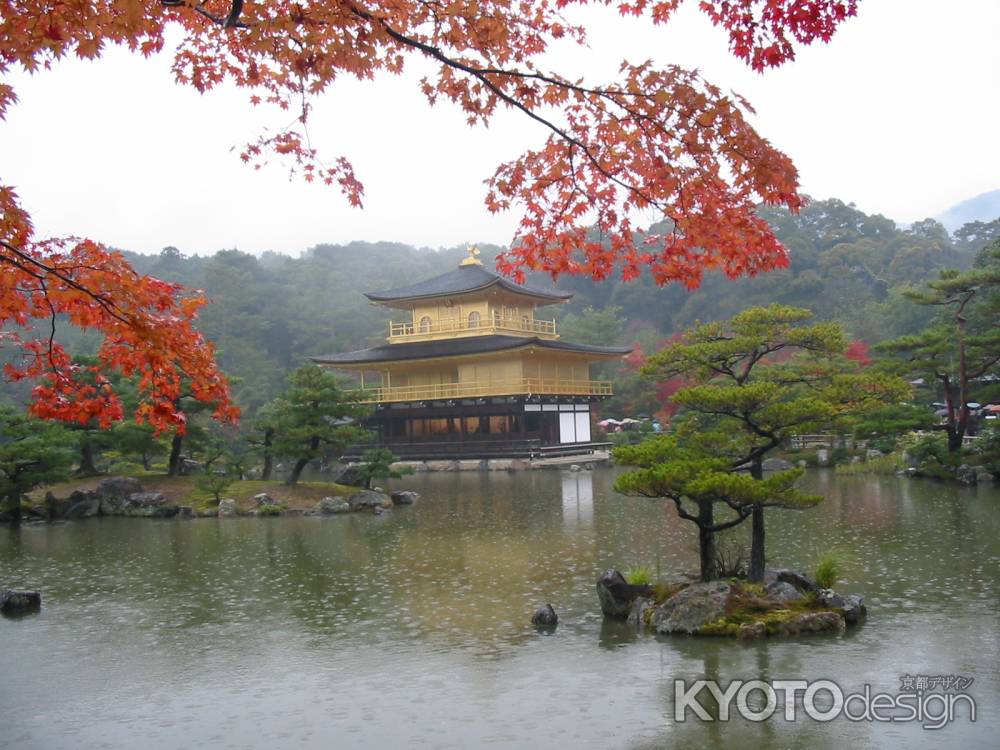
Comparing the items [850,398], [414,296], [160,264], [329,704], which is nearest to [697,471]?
[850,398]

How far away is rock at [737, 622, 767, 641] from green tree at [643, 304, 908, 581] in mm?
1119

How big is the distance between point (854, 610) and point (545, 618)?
102 inches

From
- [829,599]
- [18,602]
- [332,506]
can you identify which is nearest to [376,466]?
[332,506]

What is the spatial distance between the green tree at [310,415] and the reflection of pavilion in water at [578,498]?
16.8 ft

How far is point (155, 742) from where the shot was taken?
5082 millimetres

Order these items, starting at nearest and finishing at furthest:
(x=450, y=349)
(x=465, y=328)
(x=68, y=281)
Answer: (x=68, y=281) < (x=450, y=349) < (x=465, y=328)

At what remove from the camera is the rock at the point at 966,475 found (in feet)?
59.1

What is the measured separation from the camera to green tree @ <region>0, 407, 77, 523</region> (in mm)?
16266

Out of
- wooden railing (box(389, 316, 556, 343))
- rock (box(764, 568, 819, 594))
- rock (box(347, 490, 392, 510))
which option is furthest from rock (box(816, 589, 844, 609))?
wooden railing (box(389, 316, 556, 343))

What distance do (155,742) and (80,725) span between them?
27.9 inches

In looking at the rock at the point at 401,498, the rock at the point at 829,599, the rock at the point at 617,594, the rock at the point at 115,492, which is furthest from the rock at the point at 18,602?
the rock at the point at 401,498

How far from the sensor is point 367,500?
57.7 ft

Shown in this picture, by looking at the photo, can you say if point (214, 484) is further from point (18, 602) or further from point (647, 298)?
point (647, 298)

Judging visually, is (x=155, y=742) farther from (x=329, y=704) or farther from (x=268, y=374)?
(x=268, y=374)
